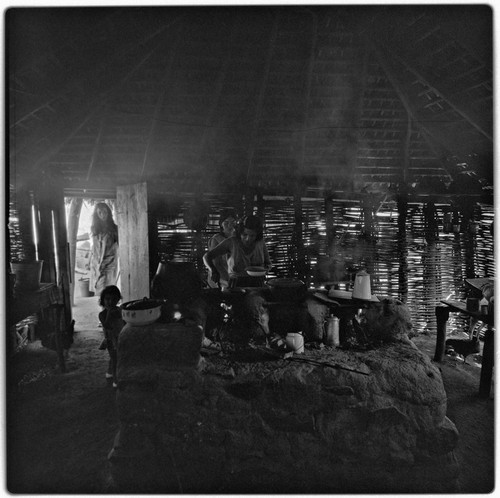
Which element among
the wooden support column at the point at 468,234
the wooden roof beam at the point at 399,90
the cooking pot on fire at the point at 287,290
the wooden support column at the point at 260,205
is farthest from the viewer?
the wooden support column at the point at 260,205

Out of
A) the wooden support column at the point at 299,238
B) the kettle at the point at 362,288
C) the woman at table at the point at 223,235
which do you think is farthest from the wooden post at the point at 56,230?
the kettle at the point at 362,288

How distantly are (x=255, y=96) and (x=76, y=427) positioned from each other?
4.58 m

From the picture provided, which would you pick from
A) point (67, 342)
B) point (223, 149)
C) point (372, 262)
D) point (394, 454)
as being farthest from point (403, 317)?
point (67, 342)

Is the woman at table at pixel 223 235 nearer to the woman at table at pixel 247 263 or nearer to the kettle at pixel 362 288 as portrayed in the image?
the woman at table at pixel 247 263

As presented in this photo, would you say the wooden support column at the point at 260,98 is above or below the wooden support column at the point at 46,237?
above

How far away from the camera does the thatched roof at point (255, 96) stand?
2930mm

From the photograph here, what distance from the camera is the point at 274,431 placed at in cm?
253

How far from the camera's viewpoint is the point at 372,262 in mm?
6227

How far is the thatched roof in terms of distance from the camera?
2.93 metres

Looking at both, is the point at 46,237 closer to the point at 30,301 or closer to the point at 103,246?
the point at 103,246

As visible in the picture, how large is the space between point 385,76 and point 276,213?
277 centimetres

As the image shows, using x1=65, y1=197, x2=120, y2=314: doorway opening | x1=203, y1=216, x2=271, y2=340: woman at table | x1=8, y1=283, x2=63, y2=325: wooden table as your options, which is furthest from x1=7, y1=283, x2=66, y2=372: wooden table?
x1=65, y1=197, x2=120, y2=314: doorway opening

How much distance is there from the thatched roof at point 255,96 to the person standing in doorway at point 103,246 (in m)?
0.94

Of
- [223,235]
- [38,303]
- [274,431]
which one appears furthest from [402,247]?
[38,303]
